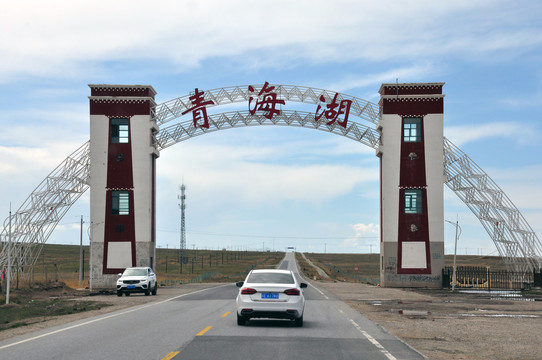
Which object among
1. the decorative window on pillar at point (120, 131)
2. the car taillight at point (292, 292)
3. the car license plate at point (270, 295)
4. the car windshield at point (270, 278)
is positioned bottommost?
the car license plate at point (270, 295)

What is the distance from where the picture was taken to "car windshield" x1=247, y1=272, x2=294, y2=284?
1939 cm

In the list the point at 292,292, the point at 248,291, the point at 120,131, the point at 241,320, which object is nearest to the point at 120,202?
the point at 120,131

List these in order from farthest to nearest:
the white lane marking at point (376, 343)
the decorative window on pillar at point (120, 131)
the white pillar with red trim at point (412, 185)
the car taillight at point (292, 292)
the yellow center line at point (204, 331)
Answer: the decorative window on pillar at point (120, 131) < the white pillar with red trim at point (412, 185) < the car taillight at point (292, 292) < the yellow center line at point (204, 331) < the white lane marking at point (376, 343)

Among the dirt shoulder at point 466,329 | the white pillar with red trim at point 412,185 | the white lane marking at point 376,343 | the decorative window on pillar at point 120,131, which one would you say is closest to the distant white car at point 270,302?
the white lane marking at point 376,343

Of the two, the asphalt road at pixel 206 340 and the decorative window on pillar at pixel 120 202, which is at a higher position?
the decorative window on pillar at pixel 120 202

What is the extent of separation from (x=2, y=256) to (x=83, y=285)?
10.0 meters

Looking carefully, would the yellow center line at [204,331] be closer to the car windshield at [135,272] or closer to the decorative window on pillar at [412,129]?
the car windshield at [135,272]

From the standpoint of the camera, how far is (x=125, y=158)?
182 ft

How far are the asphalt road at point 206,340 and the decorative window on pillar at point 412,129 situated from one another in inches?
1375

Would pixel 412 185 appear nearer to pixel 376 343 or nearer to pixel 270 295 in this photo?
pixel 270 295

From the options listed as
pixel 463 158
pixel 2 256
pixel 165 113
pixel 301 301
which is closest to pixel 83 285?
pixel 2 256

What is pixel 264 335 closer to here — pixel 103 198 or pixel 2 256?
pixel 2 256

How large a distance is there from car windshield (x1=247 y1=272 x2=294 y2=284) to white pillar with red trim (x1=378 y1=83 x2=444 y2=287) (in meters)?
35.3

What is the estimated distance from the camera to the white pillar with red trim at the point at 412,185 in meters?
53.9
